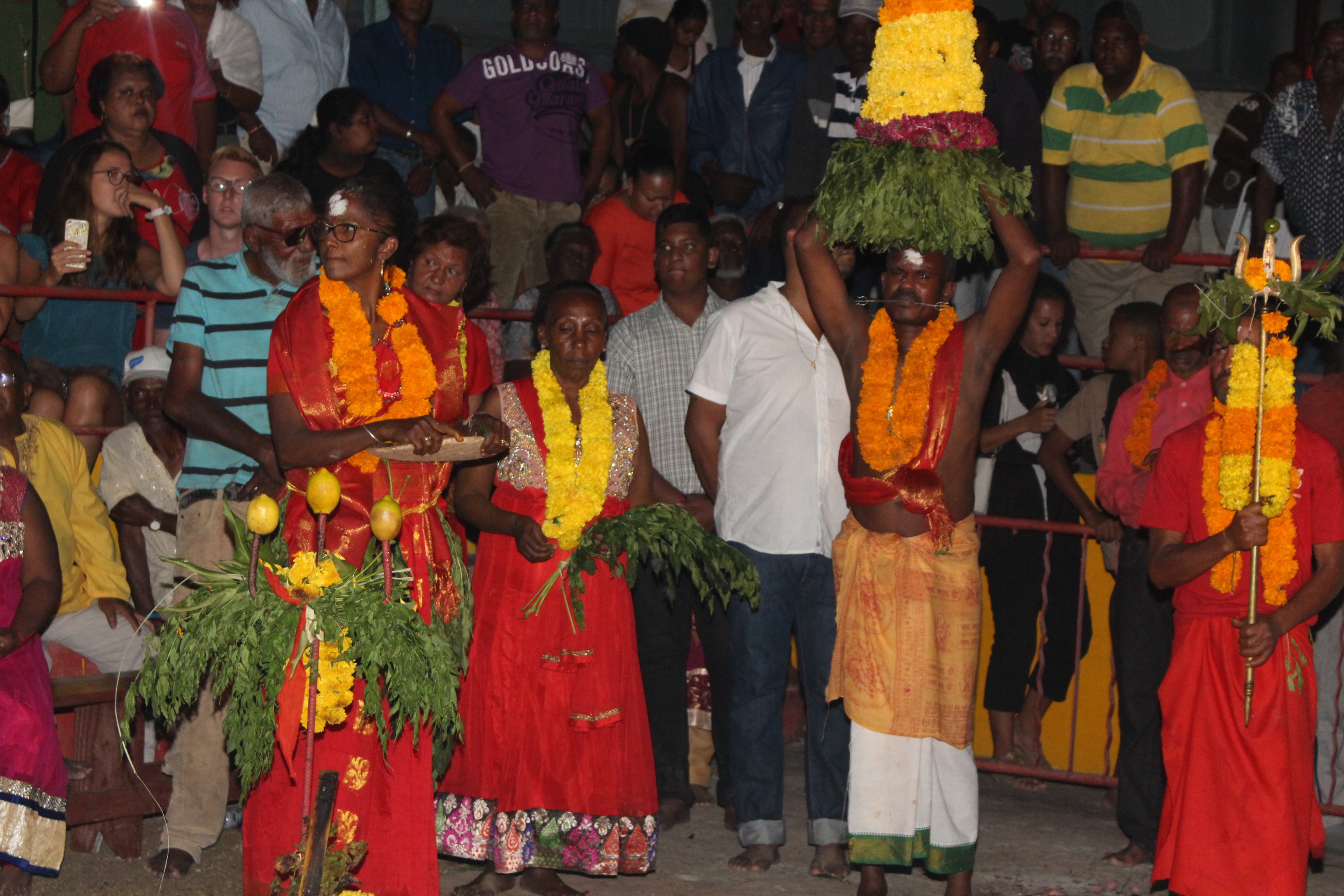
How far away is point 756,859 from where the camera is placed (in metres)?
6.00

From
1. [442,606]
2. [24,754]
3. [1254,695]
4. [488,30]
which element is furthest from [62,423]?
[488,30]

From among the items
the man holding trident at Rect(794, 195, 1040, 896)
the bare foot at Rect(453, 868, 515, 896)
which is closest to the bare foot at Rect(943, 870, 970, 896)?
the man holding trident at Rect(794, 195, 1040, 896)

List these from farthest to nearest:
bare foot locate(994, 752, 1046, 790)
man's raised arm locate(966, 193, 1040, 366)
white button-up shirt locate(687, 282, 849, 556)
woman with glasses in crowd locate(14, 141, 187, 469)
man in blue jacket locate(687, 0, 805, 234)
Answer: man in blue jacket locate(687, 0, 805, 234)
bare foot locate(994, 752, 1046, 790)
woman with glasses in crowd locate(14, 141, 187, 469)
white button-up shirt locate(687, 282, 849, 556)
man's raised arm locate(966, 193, 1040, 366)

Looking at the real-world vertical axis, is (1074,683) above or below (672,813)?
above

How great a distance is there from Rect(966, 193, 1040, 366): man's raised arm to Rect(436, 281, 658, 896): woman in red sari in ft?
4.89

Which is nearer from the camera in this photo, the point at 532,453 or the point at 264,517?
the point at 264,517

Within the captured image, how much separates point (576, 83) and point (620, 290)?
6.18 ft

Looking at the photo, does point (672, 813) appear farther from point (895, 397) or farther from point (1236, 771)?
point (1236, 771)

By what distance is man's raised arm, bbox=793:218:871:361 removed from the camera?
5492 millimetres

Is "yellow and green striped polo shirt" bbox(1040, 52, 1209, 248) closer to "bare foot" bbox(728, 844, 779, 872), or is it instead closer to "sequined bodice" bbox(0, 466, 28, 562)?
"bare foot" bbox(728, 844, 779, 872)

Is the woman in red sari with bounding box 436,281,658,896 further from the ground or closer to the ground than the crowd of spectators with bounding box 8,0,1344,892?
closer to the ground

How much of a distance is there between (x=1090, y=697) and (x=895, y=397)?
3194mm

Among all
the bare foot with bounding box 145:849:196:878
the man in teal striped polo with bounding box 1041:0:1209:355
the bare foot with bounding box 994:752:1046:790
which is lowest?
the bare foot with bounding box 145:849:196:878

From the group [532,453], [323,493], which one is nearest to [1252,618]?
[532,453]
